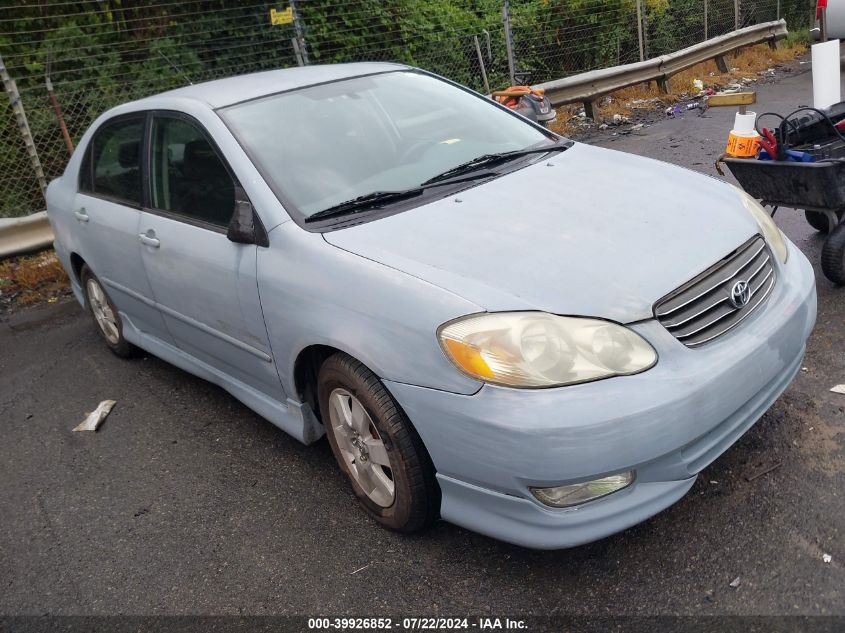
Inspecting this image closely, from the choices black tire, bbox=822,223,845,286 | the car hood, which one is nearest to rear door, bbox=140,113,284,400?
the car hood

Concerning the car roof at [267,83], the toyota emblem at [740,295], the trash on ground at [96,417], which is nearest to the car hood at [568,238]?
the toyota emblem at [740,295]

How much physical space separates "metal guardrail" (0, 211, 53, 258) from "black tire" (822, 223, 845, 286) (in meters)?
6.12

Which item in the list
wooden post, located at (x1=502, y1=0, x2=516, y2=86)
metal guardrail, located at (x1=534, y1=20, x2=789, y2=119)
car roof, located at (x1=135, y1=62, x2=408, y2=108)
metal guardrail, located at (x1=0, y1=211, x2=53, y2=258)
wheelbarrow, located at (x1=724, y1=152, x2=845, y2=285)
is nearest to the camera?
car roof, located at (x1=135, y1=62, x2=408, y2=108)

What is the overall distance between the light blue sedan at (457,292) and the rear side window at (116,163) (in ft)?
0.13

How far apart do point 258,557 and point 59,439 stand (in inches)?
70.0

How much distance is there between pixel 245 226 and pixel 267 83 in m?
1.02

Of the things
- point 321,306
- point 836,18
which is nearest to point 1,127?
point 321,306

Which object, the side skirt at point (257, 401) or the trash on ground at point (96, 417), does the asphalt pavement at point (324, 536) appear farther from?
the side skirt at point (257, 401)

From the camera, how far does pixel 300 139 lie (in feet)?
11.2

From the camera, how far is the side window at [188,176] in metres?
3.40

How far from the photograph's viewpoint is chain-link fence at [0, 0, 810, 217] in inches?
315

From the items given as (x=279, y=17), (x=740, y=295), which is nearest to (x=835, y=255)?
(x=740, y=295)

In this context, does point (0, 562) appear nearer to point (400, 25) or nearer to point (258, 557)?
point (258, 557)

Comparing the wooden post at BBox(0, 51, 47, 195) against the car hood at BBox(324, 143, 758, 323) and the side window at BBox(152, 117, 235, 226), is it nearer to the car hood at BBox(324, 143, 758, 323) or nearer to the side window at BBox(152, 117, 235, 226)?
the side window at BBox(152, 117, 235, 226)
